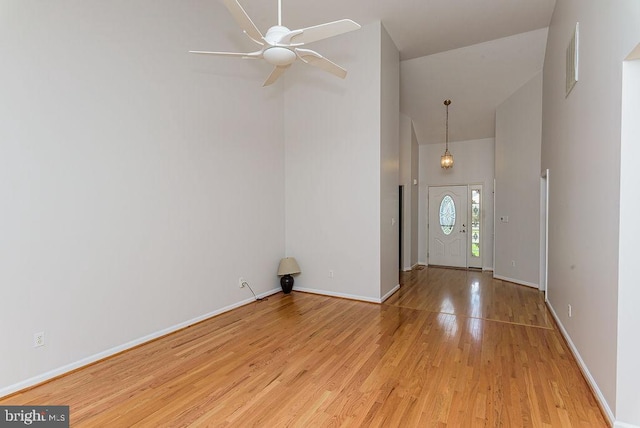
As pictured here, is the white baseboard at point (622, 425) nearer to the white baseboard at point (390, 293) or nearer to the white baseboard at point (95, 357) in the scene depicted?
the white baseboard at point (390, 293)

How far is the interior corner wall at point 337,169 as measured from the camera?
477 centimetres

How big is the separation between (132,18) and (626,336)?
4.94m

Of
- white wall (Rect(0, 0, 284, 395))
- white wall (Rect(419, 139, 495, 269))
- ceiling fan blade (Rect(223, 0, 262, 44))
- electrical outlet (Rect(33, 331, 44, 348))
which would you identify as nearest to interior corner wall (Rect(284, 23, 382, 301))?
white wall (Rect(0, 0, 284, 395))

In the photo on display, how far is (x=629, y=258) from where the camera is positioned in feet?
6.57

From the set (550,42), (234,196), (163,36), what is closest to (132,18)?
(163,36)

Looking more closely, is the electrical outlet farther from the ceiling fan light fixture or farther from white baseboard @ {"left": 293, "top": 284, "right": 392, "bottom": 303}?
white baseboard @ {"left": 293, "top": 284, "right": 392, "bottom": 303}

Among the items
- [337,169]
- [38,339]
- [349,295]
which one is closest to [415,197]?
[337,169]

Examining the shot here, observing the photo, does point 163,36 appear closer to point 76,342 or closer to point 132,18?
point 132,18

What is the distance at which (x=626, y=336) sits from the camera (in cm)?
202

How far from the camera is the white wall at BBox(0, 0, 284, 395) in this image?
8.23 feet

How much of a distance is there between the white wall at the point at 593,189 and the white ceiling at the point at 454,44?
96 cm

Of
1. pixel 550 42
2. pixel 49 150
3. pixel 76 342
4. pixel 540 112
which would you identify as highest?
pixel 550 42

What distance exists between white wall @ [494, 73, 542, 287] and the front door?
1261mm

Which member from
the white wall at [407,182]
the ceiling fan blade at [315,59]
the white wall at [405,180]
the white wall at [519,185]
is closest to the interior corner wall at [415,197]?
the white wall at [407,182]
